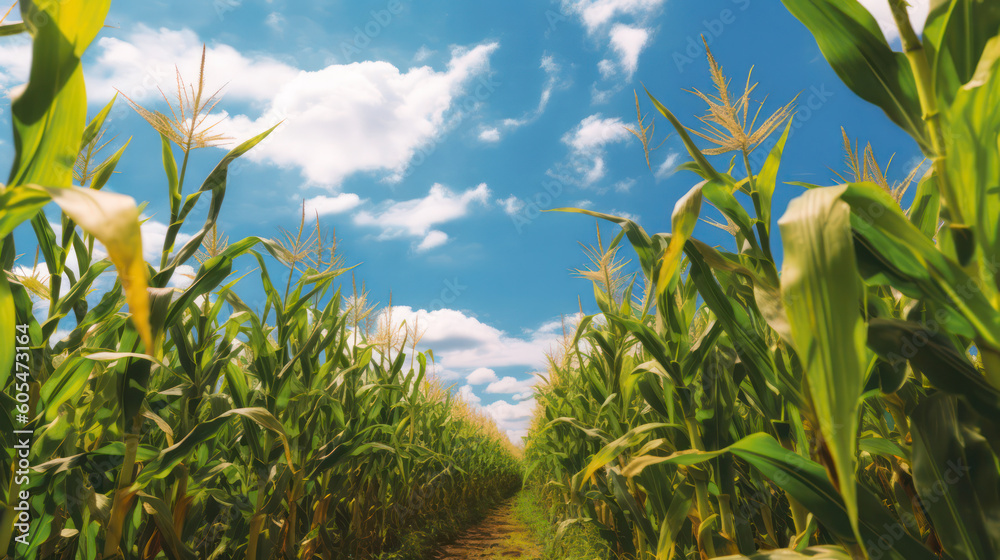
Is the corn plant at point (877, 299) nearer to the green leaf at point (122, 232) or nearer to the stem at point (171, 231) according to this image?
the green leaf at point (122, 232)

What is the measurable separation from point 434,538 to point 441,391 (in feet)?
6.80

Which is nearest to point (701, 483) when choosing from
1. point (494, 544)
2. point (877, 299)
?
point (877, 299)

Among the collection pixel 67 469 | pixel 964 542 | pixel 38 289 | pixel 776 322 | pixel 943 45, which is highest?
pixel 943 45

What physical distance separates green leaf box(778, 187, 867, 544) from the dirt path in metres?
4.90

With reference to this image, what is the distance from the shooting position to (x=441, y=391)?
22.5ft

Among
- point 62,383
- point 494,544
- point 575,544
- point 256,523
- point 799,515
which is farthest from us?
point 494,544

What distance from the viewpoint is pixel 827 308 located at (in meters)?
0.58

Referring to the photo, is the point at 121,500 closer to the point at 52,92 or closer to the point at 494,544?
the point at 52,92

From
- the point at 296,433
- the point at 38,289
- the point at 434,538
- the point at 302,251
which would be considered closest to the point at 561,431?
the point at 434,538

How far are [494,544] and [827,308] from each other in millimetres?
6567

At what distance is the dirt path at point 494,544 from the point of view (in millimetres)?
5195

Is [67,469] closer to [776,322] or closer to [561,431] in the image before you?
[776,322]

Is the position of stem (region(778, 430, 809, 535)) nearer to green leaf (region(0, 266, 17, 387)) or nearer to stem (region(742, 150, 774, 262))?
stem (region(742, 150, 774, 262))

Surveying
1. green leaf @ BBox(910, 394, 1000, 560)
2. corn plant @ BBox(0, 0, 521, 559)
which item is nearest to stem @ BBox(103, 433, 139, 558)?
corn plant @ BBox(0, 0, 521, 559)
